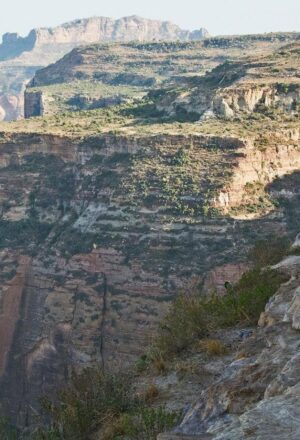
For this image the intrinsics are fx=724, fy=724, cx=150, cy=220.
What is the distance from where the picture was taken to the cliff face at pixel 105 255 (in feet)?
102

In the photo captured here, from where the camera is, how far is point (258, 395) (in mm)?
7484

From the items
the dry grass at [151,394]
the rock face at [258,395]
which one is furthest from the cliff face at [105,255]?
the rock face at [258,395]

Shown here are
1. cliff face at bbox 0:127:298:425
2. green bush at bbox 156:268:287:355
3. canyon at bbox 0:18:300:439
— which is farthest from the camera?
canyon at bbox 0:18:300:439

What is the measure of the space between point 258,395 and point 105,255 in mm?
25960

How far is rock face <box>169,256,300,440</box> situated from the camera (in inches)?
238

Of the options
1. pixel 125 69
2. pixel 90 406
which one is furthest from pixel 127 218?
pixel 125 69

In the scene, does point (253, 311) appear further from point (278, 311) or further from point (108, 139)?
point (108, 139)

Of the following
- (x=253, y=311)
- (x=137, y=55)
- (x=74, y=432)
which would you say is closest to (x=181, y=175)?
(x=253, y=311)

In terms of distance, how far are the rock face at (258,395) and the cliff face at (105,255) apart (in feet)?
66.4

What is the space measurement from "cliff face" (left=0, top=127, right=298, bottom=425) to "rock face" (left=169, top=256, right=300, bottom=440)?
796 inches

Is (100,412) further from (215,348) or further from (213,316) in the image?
(213,316)

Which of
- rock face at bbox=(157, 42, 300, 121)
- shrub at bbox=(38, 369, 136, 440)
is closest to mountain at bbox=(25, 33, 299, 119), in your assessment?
rock face at bbox=(157, 42, 300, 121)

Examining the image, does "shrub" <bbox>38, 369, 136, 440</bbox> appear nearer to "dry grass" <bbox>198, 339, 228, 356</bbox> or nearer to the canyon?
"dry grass" <bbox>198, 339, 228, 356</bbox>

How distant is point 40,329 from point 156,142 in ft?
37.5
